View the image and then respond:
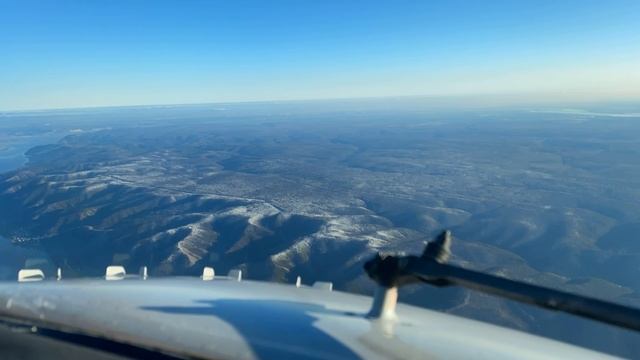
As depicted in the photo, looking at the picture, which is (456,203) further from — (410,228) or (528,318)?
(528,318)

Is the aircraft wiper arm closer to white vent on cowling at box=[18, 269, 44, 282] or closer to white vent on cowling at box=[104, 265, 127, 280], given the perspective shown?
white vent on cowling at box=[104, 265, 127, 280]

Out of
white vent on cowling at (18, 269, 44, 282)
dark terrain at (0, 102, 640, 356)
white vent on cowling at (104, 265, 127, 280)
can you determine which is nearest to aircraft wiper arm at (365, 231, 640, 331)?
white vent on cowling at (104, 265, 127, 280)

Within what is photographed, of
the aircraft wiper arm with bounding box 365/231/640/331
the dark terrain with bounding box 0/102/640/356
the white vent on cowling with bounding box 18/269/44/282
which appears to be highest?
the aircraft wiper arm with bounding box 365/231/640/331

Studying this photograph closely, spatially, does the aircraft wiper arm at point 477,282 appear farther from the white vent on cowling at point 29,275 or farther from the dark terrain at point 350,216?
the dark terrain at point 350,216

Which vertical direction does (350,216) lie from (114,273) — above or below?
below

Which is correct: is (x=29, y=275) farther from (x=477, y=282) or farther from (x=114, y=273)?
(x=477, y=282)

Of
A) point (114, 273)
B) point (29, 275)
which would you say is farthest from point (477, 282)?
point (29, 275)
